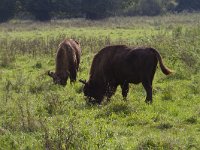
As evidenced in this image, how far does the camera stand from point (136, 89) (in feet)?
42.5

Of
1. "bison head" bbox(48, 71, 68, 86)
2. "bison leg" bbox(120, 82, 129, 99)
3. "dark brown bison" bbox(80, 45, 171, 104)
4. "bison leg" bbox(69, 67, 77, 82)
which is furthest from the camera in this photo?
"bison leg" bbox(69, 67, 77, 82)

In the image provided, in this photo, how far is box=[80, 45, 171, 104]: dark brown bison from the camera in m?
11.0

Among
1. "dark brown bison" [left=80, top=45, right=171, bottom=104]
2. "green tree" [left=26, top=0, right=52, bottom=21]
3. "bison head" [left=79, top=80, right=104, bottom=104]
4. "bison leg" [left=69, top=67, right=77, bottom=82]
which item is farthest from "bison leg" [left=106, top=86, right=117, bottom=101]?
"green tree" [left=26, top=0, right=52, bottom=21]

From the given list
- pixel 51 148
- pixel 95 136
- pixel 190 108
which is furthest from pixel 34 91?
pixel 51 148

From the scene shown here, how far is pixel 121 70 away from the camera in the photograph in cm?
1153

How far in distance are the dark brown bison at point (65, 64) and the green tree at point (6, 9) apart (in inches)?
1518

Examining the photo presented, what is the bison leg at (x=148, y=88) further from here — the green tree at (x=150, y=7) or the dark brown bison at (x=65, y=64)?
the green tree at (x=150, y=7)

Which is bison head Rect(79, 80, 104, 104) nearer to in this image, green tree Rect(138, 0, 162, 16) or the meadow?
the meadow

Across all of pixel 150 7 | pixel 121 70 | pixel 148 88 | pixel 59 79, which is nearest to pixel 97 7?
pixel 150 7

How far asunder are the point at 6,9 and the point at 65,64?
40.3 m

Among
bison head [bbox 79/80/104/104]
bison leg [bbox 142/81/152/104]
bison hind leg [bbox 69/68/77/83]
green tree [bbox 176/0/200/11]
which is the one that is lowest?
green tree [bbox 176/0/200/11]

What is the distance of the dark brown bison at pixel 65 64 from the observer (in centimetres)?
1414

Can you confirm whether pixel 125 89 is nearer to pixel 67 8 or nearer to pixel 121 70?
pixel 121 70

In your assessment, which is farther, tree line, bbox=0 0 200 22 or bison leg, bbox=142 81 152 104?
tree line, bbox=0 0 200 22
